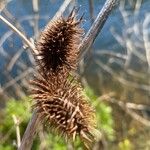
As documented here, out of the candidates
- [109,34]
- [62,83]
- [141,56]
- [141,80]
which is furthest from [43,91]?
[141,80]

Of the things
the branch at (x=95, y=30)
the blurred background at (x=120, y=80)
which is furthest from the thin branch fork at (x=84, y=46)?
the blurred background at (x=120, y=80)

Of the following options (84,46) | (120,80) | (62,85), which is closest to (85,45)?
(84,46)

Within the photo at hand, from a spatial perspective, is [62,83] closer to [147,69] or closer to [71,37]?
[71,37]

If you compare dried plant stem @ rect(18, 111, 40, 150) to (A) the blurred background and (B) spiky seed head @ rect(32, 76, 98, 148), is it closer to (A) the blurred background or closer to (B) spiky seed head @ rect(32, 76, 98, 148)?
(B) spiky seed head @ rect(32, 76, 98, 148)

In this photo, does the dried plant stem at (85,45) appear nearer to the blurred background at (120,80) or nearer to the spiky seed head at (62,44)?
the spiky seed head at (62,44)

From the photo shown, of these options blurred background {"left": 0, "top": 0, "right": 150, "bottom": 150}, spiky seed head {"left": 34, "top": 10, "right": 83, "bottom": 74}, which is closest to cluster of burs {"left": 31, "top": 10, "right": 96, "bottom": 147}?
spiky seed head {"left": 34, "top": 10, "right": 83, "bottom": 74}

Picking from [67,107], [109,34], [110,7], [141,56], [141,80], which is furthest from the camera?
[141,80]
